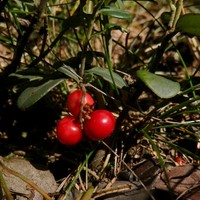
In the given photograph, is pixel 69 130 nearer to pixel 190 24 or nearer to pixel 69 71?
pixel 69 71

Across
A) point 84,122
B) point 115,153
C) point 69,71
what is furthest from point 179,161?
point 69,71

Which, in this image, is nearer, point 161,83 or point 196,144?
point 161,83

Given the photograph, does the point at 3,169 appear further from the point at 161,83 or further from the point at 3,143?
the point at 161,83

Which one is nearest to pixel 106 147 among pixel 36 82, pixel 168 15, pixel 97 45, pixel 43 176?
pixel 43 176

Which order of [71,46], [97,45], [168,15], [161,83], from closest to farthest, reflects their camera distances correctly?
[161,83], [168,15], [71,46], [97,45]

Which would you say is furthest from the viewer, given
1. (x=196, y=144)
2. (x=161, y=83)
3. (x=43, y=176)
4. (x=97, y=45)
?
(x=97, y=45)

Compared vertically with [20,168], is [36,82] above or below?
above

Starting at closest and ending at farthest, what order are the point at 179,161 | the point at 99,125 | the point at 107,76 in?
the point at 99,125, the point at 107,76, the point at 179,161
